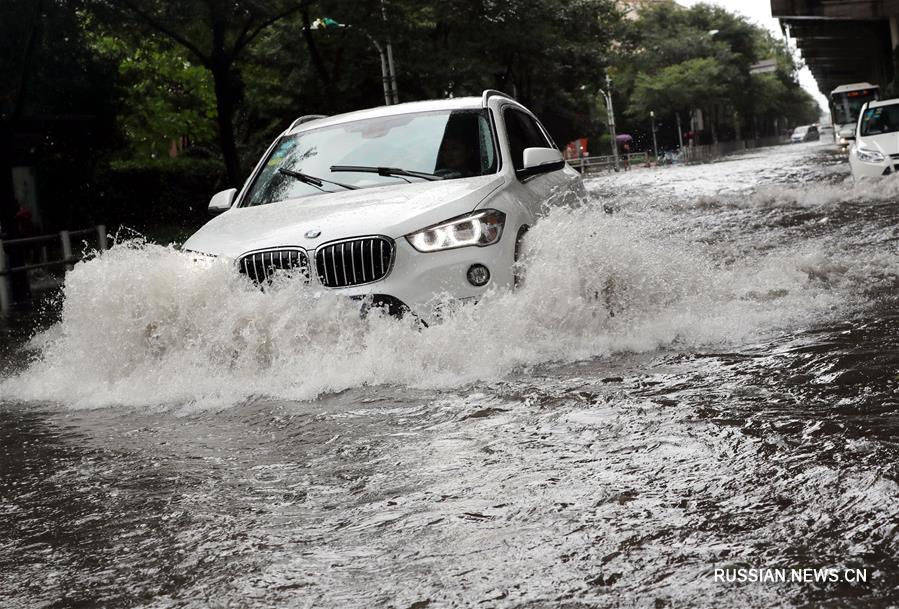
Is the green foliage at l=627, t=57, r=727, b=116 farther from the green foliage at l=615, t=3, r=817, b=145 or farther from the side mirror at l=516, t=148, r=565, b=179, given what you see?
the side mirror at l=516, t=148, r=565, b=179

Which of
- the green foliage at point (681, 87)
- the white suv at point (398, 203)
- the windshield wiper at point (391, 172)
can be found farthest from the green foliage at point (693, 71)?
the windshield wiper at point (391, 172)

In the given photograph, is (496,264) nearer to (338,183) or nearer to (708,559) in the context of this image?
(338,183)

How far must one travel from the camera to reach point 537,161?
24.3ft

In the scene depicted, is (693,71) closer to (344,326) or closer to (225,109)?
(225,109)

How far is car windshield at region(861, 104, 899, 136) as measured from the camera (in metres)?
19.3

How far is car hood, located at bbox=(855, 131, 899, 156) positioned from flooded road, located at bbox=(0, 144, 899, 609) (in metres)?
10.1

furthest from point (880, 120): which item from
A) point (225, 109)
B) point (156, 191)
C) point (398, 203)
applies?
point (156, 191)

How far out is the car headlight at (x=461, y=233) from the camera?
6.36m

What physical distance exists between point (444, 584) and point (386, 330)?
326 cm

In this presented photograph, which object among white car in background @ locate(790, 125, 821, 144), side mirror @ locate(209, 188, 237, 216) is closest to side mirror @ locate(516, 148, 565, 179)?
side mirror @ locate(209, 188, 237, 216)

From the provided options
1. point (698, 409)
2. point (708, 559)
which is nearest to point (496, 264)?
point (698, 409)

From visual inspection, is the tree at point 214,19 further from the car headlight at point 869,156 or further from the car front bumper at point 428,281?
the car front bumper at point 428,281

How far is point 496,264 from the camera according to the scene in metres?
6.42

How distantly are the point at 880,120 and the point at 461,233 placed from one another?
15229 millimetres
